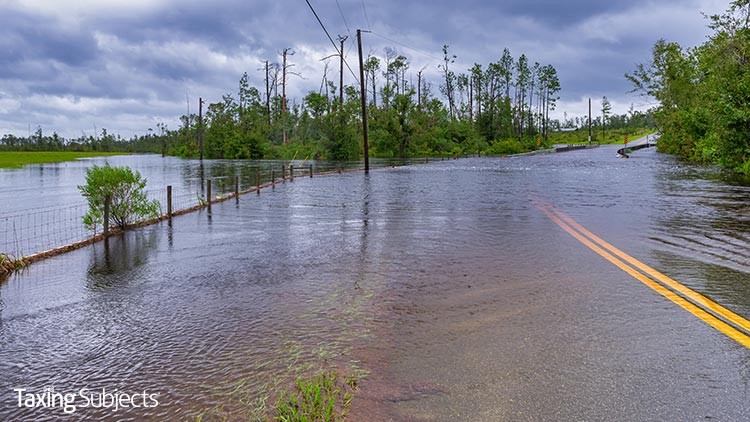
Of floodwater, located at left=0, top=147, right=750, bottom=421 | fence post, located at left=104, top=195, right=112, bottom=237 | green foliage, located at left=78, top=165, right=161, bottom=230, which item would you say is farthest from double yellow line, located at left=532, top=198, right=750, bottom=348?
green foliage, located at left=78, top=165, right=161, bottom=230

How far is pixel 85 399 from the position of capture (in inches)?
151

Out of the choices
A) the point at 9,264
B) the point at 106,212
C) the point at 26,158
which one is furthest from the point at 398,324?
the point at 26,158

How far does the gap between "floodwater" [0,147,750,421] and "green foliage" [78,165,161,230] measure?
206 centimetres

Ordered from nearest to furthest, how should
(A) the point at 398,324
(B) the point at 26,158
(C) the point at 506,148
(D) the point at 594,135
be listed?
1. (A) the point at 398,324
2. (B) the point at 26,158
3. (C) the point at 506,148
4. (D) the point at 594,135

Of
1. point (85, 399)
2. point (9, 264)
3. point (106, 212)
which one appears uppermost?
point (106, 212)

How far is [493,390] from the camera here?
376cm

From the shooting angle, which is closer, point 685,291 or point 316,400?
point 316,400

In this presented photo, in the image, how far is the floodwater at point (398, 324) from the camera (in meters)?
3.69

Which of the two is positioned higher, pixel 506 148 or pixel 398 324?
pixel 506 148

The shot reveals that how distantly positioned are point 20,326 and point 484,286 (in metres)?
5.03

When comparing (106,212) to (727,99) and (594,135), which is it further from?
(594,135)

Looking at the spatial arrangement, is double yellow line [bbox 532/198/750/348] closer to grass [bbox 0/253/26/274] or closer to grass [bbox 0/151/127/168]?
grass [bbox 0/253/26/274]

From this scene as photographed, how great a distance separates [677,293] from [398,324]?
328 centimetres

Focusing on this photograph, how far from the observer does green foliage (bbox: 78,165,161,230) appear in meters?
12.9
